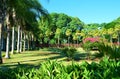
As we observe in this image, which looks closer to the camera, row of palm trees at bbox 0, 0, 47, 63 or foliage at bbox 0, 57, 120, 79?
foliage at bbox 0, 57, 120, 79

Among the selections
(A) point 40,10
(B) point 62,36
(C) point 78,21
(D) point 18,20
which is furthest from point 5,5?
(C) point 78,21

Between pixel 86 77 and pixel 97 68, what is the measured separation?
1238 mm

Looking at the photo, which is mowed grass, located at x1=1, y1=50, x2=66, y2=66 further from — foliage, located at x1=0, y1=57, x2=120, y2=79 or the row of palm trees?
foliage, located at x1=0, y1=57, x2=120, y2=79

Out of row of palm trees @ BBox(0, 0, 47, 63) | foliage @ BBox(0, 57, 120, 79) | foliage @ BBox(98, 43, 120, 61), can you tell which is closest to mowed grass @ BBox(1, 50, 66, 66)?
row of palm trees @ BBox(0, 0, 47, 63)

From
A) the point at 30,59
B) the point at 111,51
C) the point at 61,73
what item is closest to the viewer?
the point at 61,73

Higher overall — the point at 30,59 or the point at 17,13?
the point at 17,13

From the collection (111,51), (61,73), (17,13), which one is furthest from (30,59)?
(61,73)

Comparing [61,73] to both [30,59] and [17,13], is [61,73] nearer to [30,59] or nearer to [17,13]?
[17,13]

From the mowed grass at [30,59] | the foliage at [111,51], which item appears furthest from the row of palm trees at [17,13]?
the foliage at [111,51]

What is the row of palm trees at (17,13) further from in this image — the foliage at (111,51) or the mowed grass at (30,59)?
the foliage at (111,51)

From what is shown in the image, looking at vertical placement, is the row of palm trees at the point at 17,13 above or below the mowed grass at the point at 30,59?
above

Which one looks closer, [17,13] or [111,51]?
[111,51]

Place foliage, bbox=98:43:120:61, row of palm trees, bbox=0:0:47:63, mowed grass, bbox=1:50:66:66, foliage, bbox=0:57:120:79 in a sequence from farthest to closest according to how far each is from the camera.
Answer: row of palm trees, bbox=0:0:47:63 < mowed grass, bbox=1:50:66:66 < foliage, bbox=98:43:120:61 < foliage, bbox=0:57:120:79

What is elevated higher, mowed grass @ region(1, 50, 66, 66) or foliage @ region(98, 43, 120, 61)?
foliage @ region(98, 43, 120, 61)
